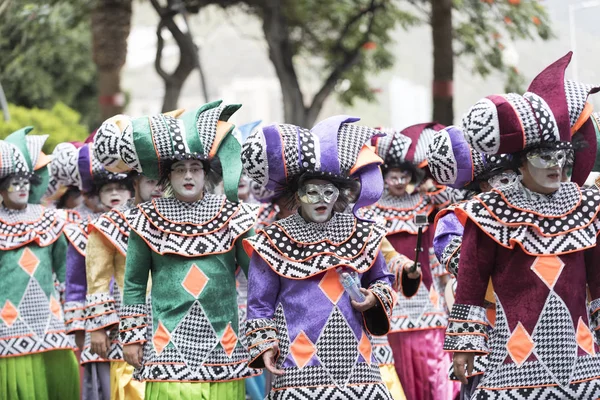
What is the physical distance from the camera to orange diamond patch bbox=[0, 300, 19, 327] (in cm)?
940

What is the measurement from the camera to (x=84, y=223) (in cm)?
980

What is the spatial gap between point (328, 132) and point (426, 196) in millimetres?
3267

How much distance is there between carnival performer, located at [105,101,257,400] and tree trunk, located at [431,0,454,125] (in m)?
7.58

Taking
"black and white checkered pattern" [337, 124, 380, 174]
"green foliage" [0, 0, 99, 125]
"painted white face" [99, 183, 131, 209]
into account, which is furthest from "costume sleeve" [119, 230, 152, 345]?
"green foliage" [0, 0, 99, 125]

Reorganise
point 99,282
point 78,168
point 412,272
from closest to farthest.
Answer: point 412,272
point 99,282
point 78,168

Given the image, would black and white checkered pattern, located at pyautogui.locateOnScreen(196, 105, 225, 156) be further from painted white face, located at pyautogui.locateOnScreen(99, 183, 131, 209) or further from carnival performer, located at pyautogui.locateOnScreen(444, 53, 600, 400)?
painted white face, located at pyautogui.locateOnScreen(99, 183, 131, 209)

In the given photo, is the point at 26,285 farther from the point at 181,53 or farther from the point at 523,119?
the point at 181,53

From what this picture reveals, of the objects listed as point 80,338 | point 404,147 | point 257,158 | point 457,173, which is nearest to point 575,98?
point 457,173

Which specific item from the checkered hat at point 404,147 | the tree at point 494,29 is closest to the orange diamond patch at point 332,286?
the checkered hat at point 404,147

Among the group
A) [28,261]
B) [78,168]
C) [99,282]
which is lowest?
[28,261]

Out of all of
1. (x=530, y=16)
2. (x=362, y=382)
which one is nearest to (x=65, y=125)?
(x=530, y=16)

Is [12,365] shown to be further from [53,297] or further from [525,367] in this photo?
[525,367]

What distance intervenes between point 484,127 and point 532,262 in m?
0.69

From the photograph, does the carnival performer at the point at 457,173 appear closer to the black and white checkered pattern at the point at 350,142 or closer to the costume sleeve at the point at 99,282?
the black and white checkered pattern at the point at 350,142
